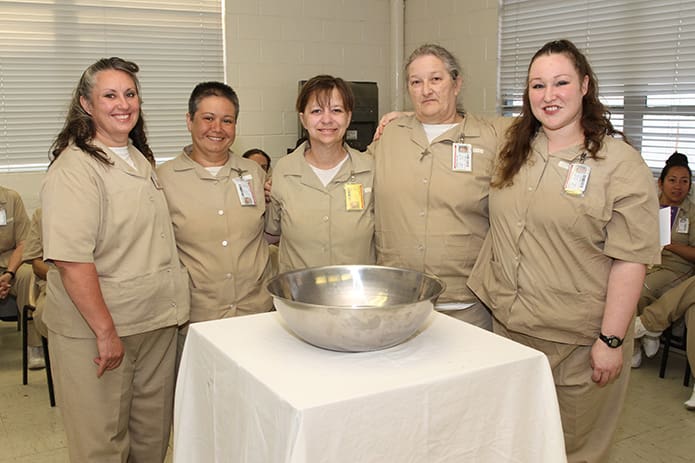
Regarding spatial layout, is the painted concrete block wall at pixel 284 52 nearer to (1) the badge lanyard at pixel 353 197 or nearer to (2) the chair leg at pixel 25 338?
(2) the chair leg at pixel 25 338

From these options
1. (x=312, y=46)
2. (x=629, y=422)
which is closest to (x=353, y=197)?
(x=629, y=422)

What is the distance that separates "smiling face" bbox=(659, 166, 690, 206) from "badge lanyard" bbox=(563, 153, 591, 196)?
8.46ft

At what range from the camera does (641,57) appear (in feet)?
15.1

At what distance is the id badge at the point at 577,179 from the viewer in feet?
6.52

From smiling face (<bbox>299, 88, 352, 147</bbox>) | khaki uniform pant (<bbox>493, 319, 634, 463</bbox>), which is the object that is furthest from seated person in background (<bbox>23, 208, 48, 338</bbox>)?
khaki uniform pant (<bbox>493, 319, 634, 463</bbox>)

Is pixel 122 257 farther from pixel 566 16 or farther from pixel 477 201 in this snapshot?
pixel 566 16

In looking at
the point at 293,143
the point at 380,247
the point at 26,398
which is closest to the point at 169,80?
the point at 293,143

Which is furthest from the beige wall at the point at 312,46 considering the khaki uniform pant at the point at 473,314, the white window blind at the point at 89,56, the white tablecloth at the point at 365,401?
the white tablecloth at the point at 365,401

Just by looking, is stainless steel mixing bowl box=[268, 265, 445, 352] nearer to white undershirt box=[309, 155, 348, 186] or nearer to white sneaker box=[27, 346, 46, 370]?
white undershirt box=[309, 155, 348, 186]

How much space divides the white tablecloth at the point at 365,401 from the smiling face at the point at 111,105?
31.2 inches

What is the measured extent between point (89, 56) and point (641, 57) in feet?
13.3

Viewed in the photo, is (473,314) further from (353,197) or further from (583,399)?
(353,197)

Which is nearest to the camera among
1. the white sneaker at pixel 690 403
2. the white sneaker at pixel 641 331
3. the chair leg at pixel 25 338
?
the white sneaker at pixel 690 403

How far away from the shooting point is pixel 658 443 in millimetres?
3160
